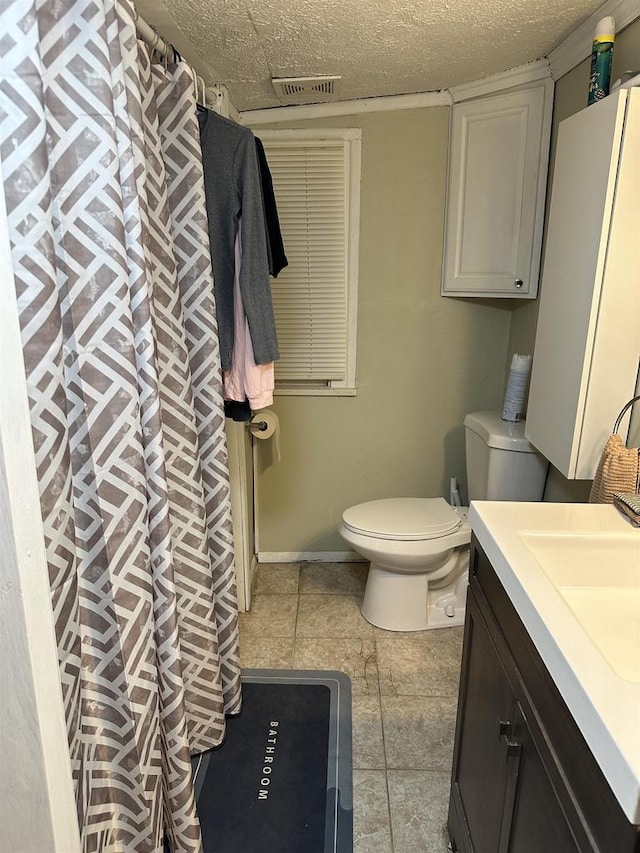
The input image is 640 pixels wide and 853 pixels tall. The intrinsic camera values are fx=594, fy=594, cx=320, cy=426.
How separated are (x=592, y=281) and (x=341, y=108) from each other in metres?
1.44

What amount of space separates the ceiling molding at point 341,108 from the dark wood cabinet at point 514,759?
1.85m

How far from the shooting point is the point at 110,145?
1011 mm

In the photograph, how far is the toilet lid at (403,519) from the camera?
2.23 m

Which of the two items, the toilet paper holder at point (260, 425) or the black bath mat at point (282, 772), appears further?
the toilet paper holder at point (260, 425)

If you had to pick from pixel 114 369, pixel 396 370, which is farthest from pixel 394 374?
pixel 114 369

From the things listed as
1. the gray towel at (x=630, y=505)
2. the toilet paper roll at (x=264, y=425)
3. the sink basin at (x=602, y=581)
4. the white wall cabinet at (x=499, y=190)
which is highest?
the white wall cabinet at (x=499, y=190)

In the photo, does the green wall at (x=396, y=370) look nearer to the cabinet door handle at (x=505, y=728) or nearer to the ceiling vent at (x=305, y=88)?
the ceiling vent at (x=305, y=88)

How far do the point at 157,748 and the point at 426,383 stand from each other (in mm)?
1843

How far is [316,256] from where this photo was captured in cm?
252

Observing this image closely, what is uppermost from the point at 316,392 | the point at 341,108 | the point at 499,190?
the point at 341,108

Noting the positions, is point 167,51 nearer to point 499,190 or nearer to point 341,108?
point 341,108

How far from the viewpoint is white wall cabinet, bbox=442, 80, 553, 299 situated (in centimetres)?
214

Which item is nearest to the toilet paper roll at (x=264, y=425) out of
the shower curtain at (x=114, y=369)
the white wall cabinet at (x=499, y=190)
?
the shower curtain at (x=114, y=369)

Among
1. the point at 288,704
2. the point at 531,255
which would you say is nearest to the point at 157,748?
the point at 288,704
